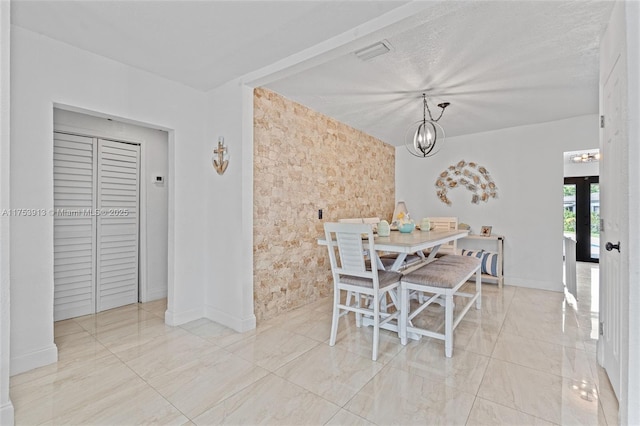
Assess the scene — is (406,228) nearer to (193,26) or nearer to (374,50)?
(374,50)

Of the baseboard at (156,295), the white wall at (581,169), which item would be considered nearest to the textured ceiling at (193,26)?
the baseboard at (156,295)

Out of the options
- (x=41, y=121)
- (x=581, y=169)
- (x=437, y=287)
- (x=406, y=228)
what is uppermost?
(x=581, y=169)

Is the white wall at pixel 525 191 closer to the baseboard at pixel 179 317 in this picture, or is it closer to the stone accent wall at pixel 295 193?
the stone accent wall at pixel 295 193

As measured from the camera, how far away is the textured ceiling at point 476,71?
1938 mm

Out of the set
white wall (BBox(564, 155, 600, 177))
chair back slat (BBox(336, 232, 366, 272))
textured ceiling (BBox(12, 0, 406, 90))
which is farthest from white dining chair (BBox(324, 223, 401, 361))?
white wall (BBox(564, 155, 600, 177))

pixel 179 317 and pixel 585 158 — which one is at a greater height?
pixel 585 158

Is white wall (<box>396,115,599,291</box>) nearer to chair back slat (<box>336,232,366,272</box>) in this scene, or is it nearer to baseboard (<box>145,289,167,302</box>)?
chair back slat (<box>336,232,366,272</box>)

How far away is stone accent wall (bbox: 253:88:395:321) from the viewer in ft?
10.0

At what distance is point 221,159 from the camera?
2980mm

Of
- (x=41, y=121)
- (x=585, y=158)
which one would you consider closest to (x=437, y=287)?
(x=41, y=121)

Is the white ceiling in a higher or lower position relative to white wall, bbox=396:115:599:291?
higher
